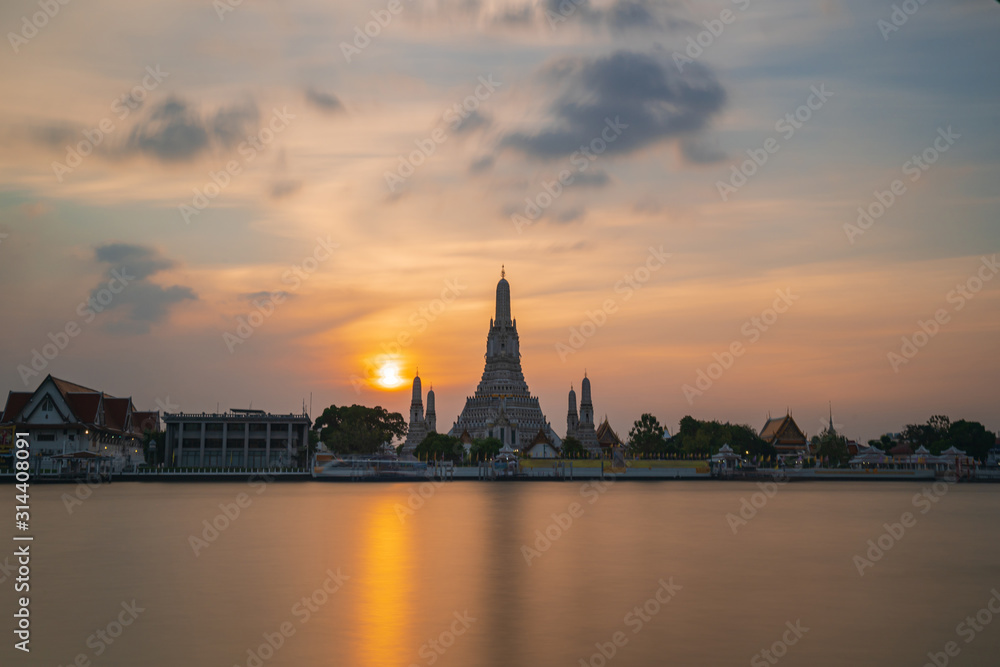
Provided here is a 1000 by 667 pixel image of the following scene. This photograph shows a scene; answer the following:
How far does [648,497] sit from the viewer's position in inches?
3521

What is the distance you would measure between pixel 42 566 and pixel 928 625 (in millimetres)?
31730

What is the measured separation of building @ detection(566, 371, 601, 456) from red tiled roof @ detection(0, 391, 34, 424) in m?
84.6

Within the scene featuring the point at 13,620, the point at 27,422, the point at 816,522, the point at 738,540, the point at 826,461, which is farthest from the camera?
the point at 826,461

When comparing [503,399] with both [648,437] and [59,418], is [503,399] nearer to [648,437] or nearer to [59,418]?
[648,437]

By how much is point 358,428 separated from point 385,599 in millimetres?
123665

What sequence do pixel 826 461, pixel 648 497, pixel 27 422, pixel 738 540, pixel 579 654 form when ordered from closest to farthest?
1. pixel 579 654
2. pixel 738 540
3. pixel 648 497
4. pixel 27 422
5. pixel 826 461

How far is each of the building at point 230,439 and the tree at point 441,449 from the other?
1949cm

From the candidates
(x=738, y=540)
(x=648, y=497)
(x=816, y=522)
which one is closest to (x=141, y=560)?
(x=738, y=540)

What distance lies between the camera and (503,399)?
6412 inches

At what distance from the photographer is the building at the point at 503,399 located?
521ft

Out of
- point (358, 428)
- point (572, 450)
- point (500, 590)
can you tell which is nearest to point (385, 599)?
point (500, 590)

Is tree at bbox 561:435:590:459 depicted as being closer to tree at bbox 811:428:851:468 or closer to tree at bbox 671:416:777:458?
tree at bbox 671:416:777:458

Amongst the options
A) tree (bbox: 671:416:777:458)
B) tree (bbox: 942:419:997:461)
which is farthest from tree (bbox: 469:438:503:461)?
tree (bbox: 942:419:997:461)

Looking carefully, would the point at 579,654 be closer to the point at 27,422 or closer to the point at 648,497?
the point at 648,497
